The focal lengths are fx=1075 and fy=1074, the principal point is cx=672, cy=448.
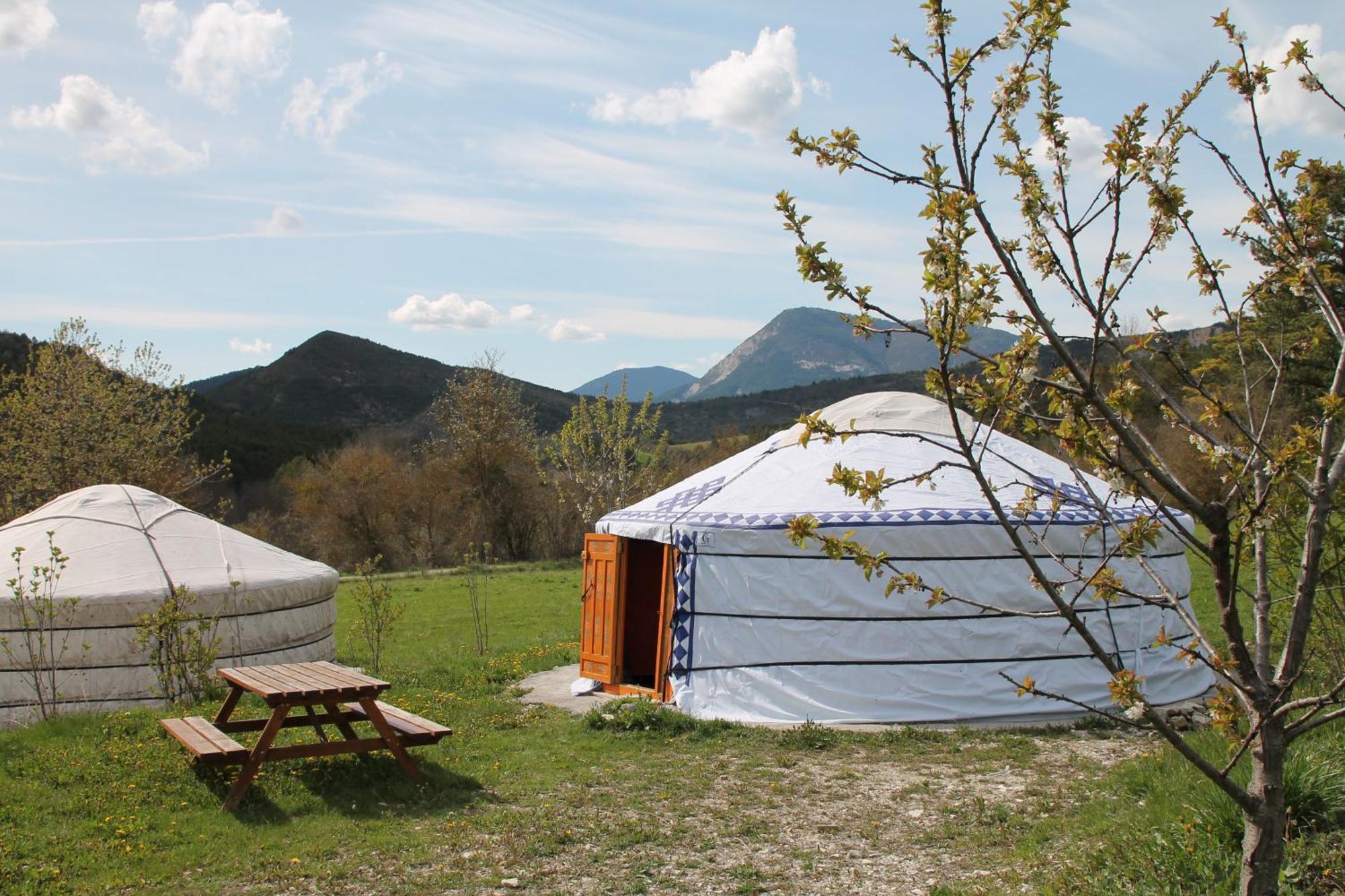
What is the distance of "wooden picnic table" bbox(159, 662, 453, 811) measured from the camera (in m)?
4.97

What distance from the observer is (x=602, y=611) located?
8.19 m

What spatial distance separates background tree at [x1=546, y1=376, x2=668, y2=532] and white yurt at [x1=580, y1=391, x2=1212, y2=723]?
14.9 meters

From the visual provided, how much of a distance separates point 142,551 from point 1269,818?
7788 millimetres

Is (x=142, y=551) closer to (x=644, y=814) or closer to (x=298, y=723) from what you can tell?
(x=298, y=723)

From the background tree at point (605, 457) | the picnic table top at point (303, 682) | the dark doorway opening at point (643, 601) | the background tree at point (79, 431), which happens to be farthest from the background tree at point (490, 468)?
the picnic table top at point (303, 682)

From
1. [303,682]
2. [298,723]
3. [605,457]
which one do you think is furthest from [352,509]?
[303,682]

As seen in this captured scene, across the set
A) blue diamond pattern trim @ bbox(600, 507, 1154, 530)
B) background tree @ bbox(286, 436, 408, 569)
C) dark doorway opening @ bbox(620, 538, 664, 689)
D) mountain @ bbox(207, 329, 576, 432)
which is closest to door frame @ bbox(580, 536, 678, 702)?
blue diamond pattern trim @ bbox(600, 507, 1154, 530)

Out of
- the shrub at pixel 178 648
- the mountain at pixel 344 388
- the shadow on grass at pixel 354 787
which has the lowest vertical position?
the shadow on grass at pixel 354 787

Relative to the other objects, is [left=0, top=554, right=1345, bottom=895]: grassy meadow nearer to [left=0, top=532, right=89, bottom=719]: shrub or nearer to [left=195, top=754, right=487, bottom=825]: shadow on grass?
[left=195, top=754, right=487, bottom=825]: shadow on grass

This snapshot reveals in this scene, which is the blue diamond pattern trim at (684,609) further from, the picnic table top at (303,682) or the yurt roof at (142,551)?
the yurt roof at (142,551)

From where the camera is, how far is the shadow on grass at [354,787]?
16.3 ft

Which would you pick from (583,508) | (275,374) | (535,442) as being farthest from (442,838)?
(275,374)

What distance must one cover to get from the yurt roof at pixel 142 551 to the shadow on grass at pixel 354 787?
108 inches

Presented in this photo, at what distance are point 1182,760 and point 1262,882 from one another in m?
2.38
